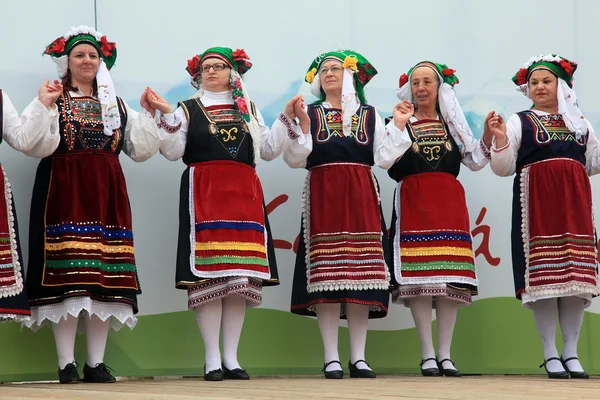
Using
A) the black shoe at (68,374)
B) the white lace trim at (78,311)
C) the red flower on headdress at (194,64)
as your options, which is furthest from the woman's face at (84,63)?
the black shoe at (68,374)

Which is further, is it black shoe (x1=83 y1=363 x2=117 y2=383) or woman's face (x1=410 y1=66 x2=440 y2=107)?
woman's face (x1=410 y1=66 x2=440 y2=107)

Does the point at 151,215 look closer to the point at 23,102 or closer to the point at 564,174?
the point at 23,102

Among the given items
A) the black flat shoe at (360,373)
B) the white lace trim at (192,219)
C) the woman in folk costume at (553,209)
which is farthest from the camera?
the woman in folk costume at (553,209)

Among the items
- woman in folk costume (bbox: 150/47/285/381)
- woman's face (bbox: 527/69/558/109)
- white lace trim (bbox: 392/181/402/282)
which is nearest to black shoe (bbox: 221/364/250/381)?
woman in folk costume (bbox: 150/47/285/381)

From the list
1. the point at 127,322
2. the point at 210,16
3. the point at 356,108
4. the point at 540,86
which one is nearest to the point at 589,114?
the point at 540,86

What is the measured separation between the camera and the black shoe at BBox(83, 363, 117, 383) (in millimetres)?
3975

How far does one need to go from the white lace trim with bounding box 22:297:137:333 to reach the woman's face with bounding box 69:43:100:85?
37.2 inches

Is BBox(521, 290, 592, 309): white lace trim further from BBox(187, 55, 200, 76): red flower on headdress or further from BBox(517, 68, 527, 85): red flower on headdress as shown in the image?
BBox(187, 55, 200, 76): red flower on headdress

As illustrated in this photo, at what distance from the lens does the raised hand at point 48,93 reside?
3834mm

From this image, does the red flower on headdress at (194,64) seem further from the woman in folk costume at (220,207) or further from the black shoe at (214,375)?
the black shoe at (214,375)

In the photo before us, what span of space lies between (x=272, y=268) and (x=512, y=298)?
60.8 inches

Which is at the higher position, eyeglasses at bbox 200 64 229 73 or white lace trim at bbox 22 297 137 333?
eyeglasses at bbox 200 64 229 73

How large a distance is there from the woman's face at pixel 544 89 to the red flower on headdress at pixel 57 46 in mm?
2174

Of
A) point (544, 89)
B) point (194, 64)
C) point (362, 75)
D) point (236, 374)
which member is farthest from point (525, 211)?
point (194, 64)
